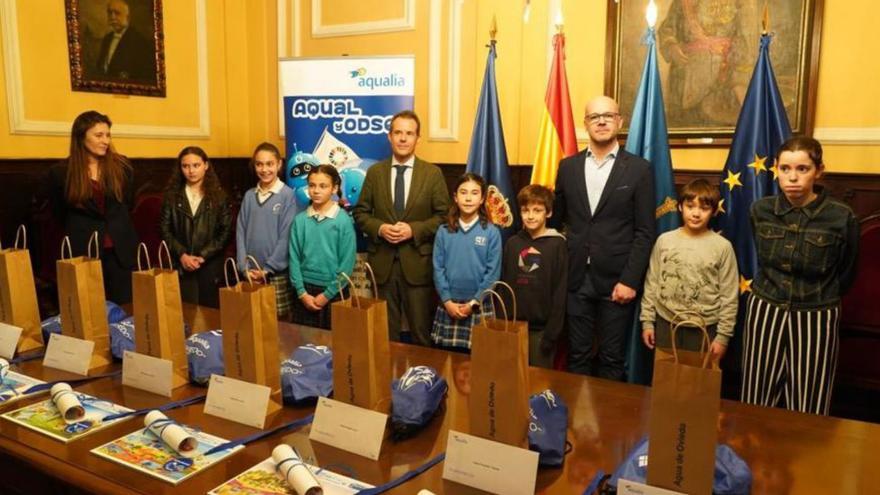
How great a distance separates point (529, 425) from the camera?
1.10 m

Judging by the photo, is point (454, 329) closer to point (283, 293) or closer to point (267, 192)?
point (283, 293)

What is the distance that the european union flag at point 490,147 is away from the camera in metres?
3.56

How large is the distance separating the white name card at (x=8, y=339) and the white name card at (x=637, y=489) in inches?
58.9

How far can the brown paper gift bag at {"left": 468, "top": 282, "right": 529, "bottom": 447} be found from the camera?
1061 mm

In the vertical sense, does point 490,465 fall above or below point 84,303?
below

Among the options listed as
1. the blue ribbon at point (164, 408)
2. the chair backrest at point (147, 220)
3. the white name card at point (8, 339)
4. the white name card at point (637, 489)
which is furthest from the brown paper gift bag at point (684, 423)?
the chair backrest at point (147, 220)

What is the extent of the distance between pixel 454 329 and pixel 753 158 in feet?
5.10

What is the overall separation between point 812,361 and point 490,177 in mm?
1803

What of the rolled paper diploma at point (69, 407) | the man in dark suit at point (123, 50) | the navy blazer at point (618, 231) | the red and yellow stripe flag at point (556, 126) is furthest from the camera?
the man in dark suit at point (123, 50)

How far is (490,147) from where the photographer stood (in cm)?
362

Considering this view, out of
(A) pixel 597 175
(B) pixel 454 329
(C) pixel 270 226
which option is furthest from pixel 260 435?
(C) pixel 270 226

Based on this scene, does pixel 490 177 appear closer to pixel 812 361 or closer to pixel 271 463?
pixel 812 361

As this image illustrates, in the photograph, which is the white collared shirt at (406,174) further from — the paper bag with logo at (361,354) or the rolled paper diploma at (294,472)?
the rolled paper diploma at (294,472)

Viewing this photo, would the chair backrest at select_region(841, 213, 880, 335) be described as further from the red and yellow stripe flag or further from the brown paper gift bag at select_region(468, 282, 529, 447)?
the brown paper gift bag at select_region(468, 282, 529, 447)
